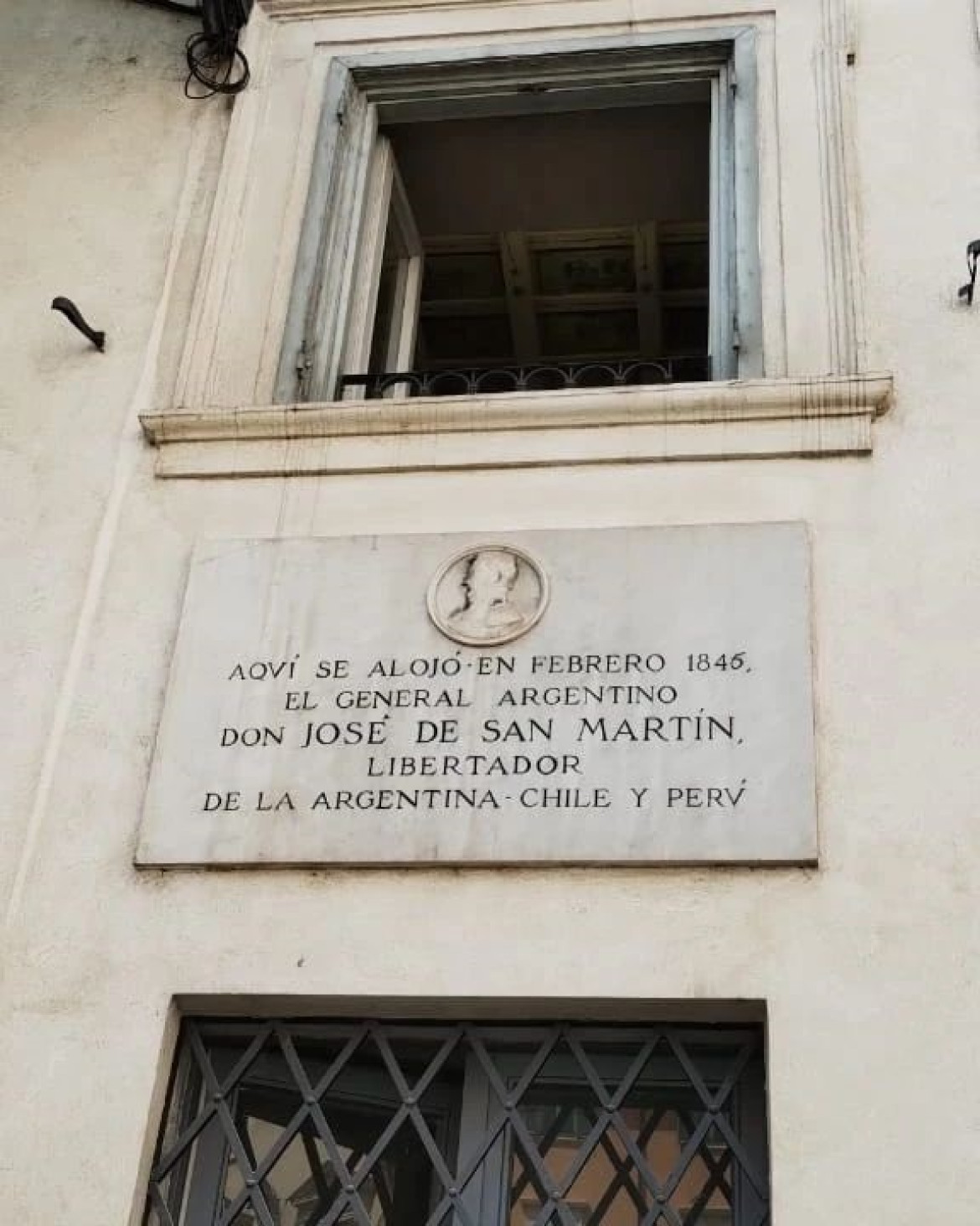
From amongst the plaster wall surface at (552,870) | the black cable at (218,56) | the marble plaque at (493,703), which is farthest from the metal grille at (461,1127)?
the black cable at (218,56)

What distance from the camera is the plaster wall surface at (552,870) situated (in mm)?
5309

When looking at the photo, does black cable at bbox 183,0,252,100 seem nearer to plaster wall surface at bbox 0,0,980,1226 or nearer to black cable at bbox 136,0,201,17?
black cable at bbox 136,0,201,17

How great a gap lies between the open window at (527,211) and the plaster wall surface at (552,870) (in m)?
0.46

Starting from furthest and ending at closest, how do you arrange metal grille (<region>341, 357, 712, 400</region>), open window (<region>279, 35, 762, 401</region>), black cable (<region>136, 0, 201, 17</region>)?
black cable (<region>136, 0, 201, 17</region>)
open window (<region>279, 35, 762, 401</region>)
metal grille (<region>341, 357, 712, 400</region>)

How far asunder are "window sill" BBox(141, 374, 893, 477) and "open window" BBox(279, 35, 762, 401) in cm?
35

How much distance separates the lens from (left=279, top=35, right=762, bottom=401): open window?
24.3ft

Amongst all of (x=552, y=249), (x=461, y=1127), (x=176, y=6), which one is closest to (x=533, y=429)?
(x=461, y=1127)

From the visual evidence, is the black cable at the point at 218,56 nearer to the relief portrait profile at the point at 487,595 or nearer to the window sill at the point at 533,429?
the window sill at the point at 533,429

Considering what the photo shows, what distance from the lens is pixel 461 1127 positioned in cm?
554

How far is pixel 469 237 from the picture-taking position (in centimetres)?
947

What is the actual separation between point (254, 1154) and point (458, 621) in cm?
177

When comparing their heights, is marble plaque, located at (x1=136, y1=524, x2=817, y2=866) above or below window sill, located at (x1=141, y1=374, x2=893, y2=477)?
below

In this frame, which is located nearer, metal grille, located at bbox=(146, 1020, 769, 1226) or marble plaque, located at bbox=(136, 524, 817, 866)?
metal grille, located at bbox=(146, 1020, 769, 1226)

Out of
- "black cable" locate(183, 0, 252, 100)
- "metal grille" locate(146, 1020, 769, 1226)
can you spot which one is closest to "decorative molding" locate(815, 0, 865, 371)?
"black cable" locate(183, 0, 252, 100)
